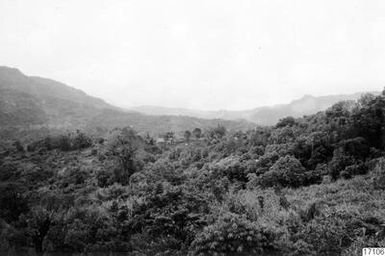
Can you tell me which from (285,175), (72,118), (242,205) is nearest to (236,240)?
(242,205)

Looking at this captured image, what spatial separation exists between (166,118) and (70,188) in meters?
108

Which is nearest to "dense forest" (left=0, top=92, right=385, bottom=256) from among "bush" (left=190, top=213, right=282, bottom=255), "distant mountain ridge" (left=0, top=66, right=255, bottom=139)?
"bush" (left=190, top=213, right=282, bottom=255)

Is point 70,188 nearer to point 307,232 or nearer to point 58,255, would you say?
point 58,255

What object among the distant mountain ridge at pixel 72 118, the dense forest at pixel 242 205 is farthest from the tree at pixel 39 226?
the distant mountain ridge at pixel 72 118

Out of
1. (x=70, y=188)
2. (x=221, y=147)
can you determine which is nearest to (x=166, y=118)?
(x=221, y=147)

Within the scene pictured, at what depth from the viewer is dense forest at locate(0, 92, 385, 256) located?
Answer: 468 inches

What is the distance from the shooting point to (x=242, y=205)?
15.6 m

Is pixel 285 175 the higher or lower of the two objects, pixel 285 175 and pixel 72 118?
the higher

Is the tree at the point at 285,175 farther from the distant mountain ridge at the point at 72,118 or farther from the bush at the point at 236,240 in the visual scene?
the distant mountain ridge at the point at 72,118

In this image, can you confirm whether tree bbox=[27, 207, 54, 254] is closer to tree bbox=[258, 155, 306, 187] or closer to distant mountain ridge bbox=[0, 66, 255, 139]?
tree bbox=[258, 155, 306, 187]

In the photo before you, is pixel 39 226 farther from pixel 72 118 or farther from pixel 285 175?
pixel 72 118

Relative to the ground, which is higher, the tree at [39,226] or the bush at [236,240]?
the bush at [236,240]

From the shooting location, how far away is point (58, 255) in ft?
44.0

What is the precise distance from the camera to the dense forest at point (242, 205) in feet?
39.0
